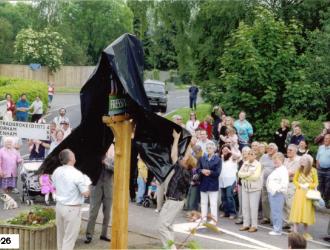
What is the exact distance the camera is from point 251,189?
14.2m

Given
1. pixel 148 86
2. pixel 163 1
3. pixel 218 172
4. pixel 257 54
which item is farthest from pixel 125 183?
pixel 148 86

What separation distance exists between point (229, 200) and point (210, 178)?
1.14 meters

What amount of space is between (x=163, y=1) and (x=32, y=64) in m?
30.5

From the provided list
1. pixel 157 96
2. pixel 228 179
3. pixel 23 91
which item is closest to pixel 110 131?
pixel 228 179

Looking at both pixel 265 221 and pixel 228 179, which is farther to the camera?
pixel 228 179

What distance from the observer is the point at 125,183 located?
10234 millimetres

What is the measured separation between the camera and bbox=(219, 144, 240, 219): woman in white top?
50.2ft

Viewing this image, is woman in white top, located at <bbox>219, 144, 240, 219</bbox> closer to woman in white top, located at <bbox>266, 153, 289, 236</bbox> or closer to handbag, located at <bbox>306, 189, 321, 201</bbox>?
woman in white top, located at <bbox>266, 153, 289, 236</bbox>

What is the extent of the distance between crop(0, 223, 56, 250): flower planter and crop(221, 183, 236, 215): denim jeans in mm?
5102

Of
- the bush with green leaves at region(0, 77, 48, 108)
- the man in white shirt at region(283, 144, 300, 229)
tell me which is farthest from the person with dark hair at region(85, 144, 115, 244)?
the bush with green leaves at region(0, 77, 48, 108)

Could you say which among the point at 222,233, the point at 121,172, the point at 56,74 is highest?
the point at 56,74

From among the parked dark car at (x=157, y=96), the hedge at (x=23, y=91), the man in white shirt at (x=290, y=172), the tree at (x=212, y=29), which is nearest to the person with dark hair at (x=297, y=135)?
the man in white shirt at (x=290, y=172)

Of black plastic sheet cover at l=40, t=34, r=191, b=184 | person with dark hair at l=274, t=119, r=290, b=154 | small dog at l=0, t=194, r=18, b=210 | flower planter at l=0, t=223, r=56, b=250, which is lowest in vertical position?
small dog at l=0, t=194, r=18, b=210

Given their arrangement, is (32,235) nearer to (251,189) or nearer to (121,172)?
(121,172)
